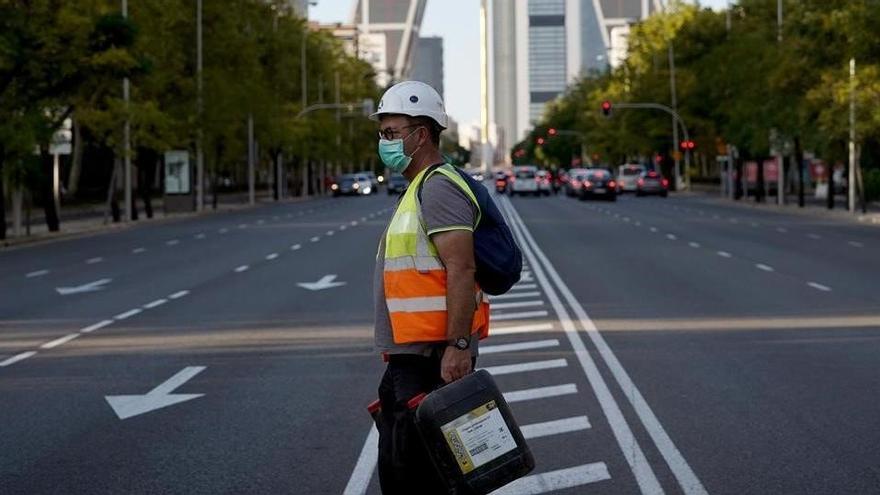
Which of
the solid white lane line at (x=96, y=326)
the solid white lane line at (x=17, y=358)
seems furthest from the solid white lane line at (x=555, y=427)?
the solid white lane line at (x=96, y=326)

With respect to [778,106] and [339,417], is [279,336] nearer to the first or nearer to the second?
[339,417]

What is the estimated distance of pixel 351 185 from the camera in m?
121

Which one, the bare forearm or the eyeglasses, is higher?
the eyeglasses

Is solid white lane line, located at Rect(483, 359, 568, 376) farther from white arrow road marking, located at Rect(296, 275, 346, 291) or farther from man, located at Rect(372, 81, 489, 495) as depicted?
white arrow road marking, located at Rect(296, 275, 346, 291)

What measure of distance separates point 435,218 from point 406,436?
0.77 metres

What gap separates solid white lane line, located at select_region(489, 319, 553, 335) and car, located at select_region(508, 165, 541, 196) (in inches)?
3399

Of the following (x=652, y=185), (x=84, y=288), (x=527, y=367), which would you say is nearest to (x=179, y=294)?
(x=84, y=288)

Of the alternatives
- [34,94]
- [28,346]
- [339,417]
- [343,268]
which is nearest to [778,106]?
[34,94]

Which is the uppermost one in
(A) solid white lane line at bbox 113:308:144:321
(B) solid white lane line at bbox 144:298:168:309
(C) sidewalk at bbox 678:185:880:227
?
(A) solid white lane line at bbox 113:308:144:321

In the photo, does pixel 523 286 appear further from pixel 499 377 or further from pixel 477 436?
pixel 477 436

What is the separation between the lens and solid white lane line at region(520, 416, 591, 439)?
35.4ft

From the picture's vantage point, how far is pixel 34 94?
4581 cm

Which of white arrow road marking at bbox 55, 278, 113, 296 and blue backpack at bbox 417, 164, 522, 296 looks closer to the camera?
blue backpack at bbox 417, 164, 522, 296

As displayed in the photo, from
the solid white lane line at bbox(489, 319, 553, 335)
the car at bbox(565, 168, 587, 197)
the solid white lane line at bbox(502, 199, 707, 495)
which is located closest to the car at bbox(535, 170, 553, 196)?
the car at bbox(565, 168, 587, 197)
